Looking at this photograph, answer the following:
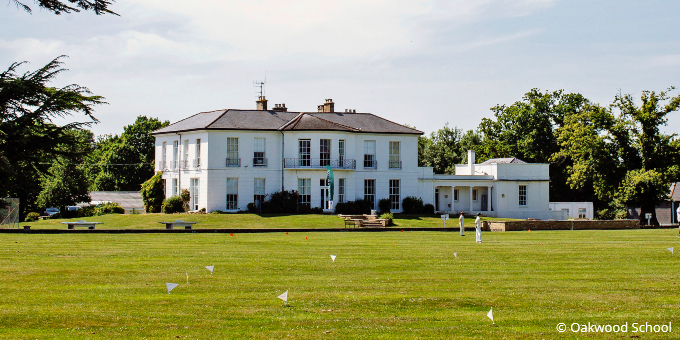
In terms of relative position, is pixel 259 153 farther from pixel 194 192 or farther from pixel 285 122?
pixel 194 192

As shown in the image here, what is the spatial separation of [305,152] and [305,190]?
277 cm

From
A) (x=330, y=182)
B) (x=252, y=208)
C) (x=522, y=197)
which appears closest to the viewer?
(x=330, y=182)

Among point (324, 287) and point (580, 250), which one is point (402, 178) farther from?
point (324, 287)

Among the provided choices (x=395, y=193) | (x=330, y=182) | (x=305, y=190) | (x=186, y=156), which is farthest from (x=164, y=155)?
(x=395, y=193)

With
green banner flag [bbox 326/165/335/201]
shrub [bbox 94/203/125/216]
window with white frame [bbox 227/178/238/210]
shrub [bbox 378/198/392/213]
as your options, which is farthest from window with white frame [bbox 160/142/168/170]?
shrub [bbox 378/198/392/213]

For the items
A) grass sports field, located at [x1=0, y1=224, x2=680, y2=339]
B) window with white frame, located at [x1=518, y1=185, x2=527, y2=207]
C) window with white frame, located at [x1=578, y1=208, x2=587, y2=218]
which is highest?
window with white frame, located at [x1=518, y1=185, x2=527, y2=207]

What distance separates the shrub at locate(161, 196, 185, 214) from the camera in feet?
169

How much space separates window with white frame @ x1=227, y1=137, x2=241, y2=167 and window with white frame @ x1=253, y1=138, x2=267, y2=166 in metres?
1.24

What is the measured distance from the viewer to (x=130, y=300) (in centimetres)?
1254

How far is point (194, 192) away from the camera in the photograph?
52625 mm

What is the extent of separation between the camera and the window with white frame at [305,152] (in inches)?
2064

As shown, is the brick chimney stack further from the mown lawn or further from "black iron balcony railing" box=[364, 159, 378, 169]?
the mown lawn

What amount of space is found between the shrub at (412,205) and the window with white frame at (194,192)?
15.5 metres

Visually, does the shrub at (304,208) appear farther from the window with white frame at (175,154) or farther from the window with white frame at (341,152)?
the window with white frame at (175,154)
